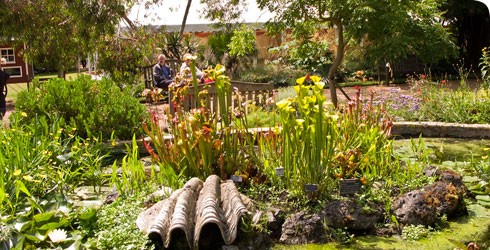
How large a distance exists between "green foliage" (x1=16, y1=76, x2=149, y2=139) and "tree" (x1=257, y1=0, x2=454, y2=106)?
5.11m

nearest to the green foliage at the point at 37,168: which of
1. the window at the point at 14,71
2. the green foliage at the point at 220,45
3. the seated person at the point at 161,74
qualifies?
the seated person at the point at 161,74

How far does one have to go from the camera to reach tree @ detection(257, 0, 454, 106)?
10.7m

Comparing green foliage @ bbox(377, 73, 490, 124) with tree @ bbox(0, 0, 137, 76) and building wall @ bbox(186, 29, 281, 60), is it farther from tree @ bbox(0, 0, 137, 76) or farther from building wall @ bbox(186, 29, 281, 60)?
building wall @ bbox(186, 29, 281, 60)

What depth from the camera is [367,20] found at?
1073cm

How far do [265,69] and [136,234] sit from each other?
18.8 meters

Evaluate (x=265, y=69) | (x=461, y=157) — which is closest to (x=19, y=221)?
(x=461, y=157)

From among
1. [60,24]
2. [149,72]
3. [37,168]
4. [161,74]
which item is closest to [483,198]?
[37,168]

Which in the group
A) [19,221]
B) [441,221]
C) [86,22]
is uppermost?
[86,22]

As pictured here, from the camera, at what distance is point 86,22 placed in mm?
11602

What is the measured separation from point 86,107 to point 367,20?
6040 millimetres

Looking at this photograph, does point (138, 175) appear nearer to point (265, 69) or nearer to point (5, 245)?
point (5, 245)

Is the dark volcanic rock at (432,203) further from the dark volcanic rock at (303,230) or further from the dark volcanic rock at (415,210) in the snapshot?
the dark volcanic rock at (303,230)

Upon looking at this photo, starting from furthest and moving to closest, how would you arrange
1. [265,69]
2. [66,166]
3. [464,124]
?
[265,69] → [464,124] → [66,166]

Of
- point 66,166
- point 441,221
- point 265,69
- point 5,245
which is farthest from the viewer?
point 265,69
